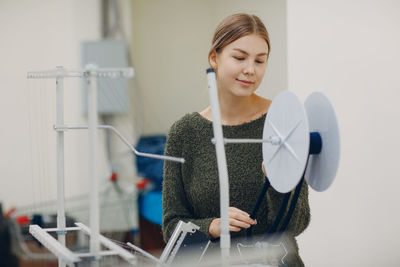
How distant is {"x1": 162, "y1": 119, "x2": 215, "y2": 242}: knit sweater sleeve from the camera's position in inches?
46.8

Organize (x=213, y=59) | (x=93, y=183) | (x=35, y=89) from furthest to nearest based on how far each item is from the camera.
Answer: (x=35, y=89) → (x=213, y=59) → (x=93, y=183)

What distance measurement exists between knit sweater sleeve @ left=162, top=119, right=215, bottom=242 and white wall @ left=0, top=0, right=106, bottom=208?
200 centimetres

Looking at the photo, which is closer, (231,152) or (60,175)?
(60,175)

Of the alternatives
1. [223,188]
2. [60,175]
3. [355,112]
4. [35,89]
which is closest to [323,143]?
[223,188]

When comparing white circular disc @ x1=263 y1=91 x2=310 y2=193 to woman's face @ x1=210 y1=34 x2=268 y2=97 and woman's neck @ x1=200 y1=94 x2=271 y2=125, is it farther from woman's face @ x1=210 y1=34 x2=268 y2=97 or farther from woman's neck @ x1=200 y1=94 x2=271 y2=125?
woman's neck @ x1=200 y1=94 x2=271 y2=125

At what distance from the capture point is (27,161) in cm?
312

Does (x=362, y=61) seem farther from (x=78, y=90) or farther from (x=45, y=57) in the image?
(x=45, y=57)

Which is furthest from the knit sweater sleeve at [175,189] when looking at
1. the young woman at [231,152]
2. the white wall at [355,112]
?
the white wall at [355,112]

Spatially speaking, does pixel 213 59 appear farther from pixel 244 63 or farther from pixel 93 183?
pixel 93 183

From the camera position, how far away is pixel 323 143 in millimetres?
881

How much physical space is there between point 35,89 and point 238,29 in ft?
7.96

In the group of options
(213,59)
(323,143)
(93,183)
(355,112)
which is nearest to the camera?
(93,183)

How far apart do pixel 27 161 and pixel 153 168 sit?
0.86 m

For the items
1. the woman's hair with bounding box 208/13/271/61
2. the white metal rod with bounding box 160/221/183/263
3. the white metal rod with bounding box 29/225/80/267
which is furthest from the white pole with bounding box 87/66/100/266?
the woman's hair with bounding box 208/13/271/61
